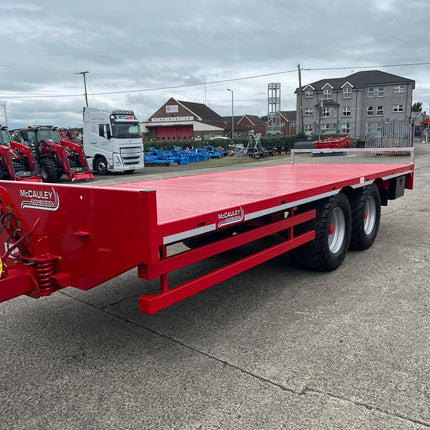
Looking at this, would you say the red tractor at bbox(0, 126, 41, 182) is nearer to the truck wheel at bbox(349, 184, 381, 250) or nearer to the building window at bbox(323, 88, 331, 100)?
the truck wheel at bbox(349, 184, 381, 250)

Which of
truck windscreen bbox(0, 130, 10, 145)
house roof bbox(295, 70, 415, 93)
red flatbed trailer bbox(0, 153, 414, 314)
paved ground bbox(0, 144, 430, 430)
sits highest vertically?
house roof bbox(295, 70, 415, 93)

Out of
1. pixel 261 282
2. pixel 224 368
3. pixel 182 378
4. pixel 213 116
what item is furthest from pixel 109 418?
pixel 213 116

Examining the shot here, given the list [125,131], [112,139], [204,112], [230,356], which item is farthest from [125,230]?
[204,112]

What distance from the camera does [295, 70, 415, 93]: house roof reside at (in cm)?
5957

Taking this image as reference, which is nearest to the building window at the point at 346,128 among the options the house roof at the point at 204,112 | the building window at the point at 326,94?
the building window at the point at 326,94

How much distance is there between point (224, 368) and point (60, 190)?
1781 mm

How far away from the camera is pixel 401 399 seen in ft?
8.63

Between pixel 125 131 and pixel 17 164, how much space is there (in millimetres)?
6060

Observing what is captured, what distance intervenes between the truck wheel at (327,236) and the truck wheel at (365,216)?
0.43 meters

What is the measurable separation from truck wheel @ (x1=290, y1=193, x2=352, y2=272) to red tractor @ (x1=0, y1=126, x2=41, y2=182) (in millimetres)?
14322

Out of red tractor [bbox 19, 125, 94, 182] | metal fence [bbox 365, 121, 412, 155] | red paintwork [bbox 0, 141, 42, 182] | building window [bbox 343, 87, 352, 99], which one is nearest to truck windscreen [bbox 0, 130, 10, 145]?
red paintwork [bbox 0, 141, 42, 182]

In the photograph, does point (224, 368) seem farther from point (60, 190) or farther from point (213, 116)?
point (213, 116)

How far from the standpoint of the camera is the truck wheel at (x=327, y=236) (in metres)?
4.74

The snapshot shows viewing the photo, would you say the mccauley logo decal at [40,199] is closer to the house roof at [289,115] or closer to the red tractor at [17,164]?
the red tractor at [17,164]
